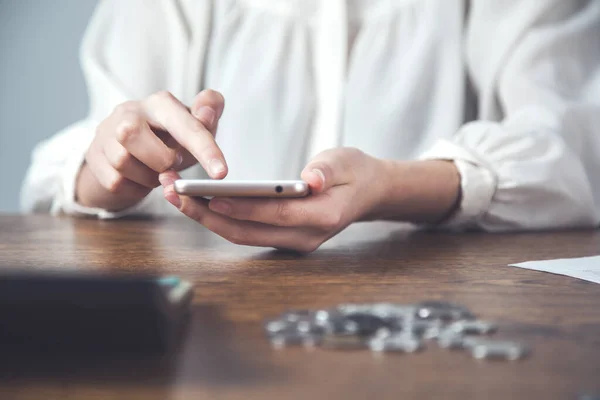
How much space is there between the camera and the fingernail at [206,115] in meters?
0.87

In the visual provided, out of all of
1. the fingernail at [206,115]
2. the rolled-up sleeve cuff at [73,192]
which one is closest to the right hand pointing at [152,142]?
the fingernail at [206,115]

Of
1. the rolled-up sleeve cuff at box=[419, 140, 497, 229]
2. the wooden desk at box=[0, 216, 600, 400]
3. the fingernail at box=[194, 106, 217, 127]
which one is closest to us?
the wooden desk at box=[0, 216, 600, 400]

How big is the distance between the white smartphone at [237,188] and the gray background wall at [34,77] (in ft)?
5.43

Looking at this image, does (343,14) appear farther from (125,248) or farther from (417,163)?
(125,248)

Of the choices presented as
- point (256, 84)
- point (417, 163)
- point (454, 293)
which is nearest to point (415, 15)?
point (256, 84)

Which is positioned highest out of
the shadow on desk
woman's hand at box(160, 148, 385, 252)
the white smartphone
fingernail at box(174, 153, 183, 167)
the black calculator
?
fingernail at box(174, 153, 183, 167)


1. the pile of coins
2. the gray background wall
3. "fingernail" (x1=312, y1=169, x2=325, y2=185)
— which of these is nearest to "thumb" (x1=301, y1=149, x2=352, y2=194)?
"fingernail" (x1=312, y1=169, x2=325, y2=185)

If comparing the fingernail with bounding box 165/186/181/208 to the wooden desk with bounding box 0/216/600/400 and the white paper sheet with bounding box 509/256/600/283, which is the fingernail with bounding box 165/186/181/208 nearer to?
the wooden desk with bounding box 0/216/600/400

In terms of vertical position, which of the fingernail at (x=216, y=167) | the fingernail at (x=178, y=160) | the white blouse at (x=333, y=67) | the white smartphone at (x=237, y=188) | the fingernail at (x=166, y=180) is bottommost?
the white smartphone at (x=237, y=188)

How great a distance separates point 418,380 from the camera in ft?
1.07

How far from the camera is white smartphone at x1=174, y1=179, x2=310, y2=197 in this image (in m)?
0.62

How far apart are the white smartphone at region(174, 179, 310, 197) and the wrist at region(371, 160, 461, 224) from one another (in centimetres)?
23

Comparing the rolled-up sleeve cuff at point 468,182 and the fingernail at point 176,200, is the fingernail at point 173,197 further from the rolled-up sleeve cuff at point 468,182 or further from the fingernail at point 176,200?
the rolled-up sleeve cuff at point 468,182

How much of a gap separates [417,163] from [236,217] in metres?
0.37
